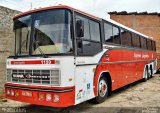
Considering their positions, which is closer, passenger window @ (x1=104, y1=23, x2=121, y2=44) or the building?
passenger window @ (x1=104, y1=23, x2=121, y2=44)

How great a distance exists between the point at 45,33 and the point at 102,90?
297 cm

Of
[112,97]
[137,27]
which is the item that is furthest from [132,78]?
[137,27]

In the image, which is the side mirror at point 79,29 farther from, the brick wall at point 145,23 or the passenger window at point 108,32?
the brick wall at point 145,23

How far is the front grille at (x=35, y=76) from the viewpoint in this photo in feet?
21.2

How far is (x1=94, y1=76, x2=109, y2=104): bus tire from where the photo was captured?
27.5ft

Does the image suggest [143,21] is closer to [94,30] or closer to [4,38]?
[4,38]

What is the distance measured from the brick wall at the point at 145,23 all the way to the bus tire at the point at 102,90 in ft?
59.7

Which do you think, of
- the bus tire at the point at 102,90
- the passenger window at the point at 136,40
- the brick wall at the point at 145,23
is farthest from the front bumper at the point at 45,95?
the brick wall at the point at 145,23

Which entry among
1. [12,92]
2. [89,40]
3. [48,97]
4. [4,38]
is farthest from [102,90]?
[4,38]

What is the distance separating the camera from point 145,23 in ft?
86.2

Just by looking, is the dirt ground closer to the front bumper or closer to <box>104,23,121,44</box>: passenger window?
the front bumper

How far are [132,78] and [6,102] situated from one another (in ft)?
19.4

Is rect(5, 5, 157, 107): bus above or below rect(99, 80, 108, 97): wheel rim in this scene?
above

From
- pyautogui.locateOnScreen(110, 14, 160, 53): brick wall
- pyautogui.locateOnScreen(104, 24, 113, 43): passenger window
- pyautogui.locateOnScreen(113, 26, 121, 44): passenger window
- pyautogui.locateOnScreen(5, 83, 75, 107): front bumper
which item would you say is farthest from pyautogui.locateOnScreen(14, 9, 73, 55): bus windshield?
pyautogui.locateOnScreen(110, 14, 160, 53): brick wall
